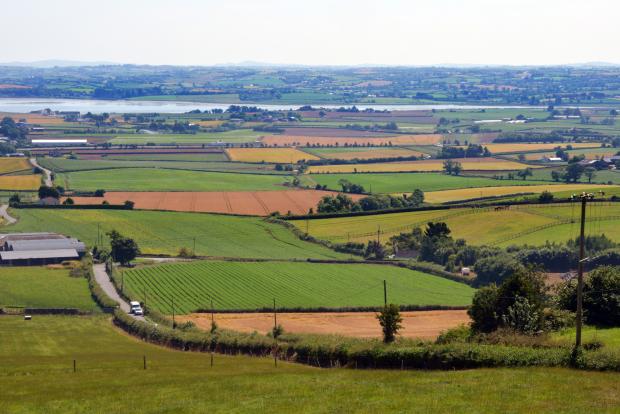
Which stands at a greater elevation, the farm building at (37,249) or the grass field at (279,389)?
the grass field at (279,389)

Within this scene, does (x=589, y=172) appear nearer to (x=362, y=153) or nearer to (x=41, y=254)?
(x=362, y=153)

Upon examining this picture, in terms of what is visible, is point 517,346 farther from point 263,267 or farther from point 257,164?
point 257,164

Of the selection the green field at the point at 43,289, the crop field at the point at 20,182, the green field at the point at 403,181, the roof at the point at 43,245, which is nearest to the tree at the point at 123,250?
the green field at the point at 43,289

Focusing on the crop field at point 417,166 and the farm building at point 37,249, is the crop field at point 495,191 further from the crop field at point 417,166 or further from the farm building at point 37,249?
the farm building at point 37,249

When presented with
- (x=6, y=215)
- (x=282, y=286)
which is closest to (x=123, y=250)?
(x=282, y=286)

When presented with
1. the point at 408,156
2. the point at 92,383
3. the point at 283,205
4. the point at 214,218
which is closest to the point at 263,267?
the point at 214,218

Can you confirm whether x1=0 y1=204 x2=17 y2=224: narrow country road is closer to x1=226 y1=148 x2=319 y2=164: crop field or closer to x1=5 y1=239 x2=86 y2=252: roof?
x1=5 y1=239 x2=86 y2=252: roof
